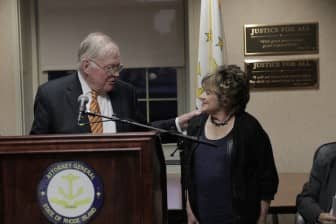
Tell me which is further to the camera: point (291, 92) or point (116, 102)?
point (291, 92)

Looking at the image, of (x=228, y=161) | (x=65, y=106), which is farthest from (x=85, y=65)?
(x=228, y=161)

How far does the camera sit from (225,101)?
82.2 inches

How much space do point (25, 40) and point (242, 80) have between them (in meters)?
2.65

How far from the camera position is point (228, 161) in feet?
6.61

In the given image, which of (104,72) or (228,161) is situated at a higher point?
(104,72)

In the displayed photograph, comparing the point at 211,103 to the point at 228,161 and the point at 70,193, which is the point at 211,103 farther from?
the point at 70,193

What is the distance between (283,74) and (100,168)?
2.98 meters

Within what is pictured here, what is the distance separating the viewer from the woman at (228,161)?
6.64ft

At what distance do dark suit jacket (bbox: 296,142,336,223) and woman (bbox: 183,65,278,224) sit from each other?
189 mm

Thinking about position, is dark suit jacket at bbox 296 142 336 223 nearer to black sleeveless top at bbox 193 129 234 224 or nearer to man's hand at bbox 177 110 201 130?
black sleeveless top at bbox 193 129 234 224

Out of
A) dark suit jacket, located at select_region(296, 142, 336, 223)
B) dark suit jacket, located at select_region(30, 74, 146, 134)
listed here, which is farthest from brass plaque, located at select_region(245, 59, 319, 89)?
dark suit jacket, located at select_region(30, 74, 146, 134)

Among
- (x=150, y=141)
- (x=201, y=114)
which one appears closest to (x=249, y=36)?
(x=201, y=114)

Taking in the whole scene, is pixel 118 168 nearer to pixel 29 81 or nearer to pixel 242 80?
pixel 242 80

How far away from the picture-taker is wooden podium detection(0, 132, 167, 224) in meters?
1.01
